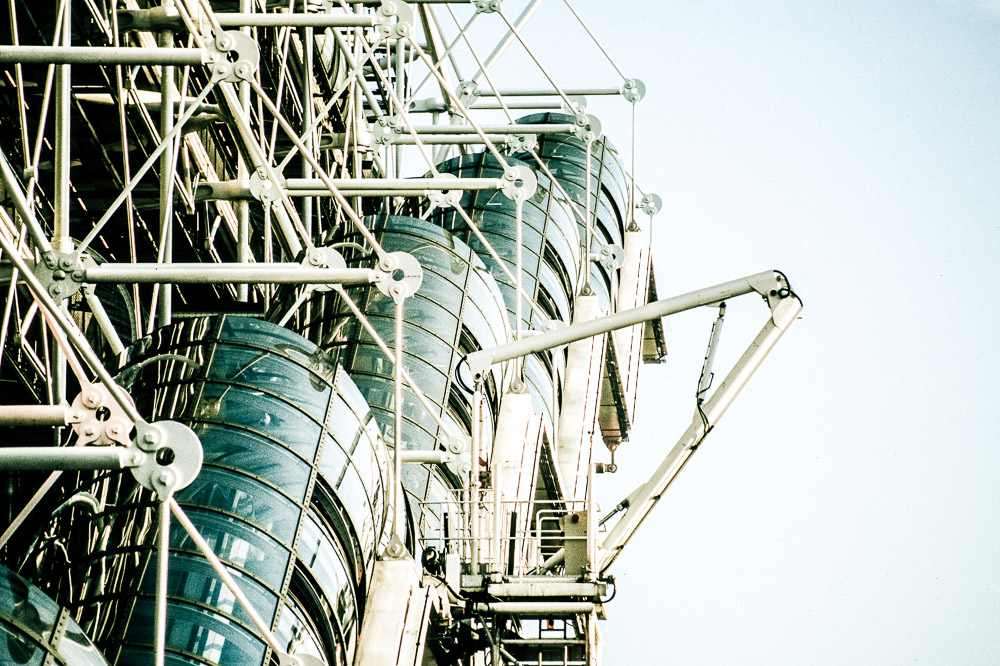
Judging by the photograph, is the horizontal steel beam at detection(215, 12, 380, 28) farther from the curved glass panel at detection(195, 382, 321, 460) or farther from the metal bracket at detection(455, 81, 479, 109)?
the metal bracket at detection(455, 81, 479, 109)

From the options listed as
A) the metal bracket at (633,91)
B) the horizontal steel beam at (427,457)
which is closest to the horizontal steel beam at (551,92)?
the metal bracket at (633,91)

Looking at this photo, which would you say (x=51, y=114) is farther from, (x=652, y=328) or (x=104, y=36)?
(x=652, y=328)

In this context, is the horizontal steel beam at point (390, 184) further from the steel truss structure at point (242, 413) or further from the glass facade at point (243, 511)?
the glass facade at point (243, 511)

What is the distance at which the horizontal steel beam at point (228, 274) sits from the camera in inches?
663

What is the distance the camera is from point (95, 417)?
13680 millimetres

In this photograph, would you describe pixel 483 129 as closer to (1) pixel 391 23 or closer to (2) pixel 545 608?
(1) pixel 391 23

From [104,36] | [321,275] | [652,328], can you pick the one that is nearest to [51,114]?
[104,36]

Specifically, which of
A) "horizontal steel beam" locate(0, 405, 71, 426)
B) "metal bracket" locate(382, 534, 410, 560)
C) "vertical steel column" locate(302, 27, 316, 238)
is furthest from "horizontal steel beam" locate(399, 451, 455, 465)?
"horizontal steel beam" locate(0, 405, 71, 426)

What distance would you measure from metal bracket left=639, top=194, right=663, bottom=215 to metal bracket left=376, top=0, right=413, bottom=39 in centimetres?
2542

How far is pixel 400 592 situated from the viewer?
18.5m

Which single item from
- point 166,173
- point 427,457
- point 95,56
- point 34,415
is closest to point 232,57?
point 95,56

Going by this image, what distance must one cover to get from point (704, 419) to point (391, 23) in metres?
7.64

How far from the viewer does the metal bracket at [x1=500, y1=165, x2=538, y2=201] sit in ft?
90.5

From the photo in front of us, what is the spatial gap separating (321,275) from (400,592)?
12.8 feet
